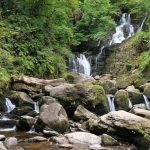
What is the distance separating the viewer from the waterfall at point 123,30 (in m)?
28.2


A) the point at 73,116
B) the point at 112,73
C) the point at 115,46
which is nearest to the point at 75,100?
the point at 73,116

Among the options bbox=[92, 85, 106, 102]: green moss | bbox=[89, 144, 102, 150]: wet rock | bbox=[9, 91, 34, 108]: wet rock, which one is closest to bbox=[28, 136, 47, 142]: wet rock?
bbox=[89, 144, 102, 150]: wet rock

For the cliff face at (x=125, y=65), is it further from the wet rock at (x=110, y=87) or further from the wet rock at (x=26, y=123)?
the wet rock at (x=26, y=123)

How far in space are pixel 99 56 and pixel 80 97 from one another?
11.9 meters

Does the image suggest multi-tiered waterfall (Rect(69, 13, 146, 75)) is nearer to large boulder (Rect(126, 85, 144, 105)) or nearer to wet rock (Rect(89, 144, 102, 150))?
large boulder (Rect(126, 85, 144, 105))

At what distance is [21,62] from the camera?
57.9 feet

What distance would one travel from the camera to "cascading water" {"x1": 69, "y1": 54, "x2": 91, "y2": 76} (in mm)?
24875

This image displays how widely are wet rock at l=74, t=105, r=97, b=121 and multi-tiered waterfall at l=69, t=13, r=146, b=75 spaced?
10645 mm

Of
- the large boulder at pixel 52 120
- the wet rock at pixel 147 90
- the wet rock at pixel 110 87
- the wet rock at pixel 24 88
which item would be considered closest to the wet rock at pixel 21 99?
the wet rock at pixel 24 88

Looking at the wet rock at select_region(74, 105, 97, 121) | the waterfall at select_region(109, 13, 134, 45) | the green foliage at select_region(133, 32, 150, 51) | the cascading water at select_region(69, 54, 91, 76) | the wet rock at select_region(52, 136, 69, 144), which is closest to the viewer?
the wet rock at select_region(52, 136, 69, 144)

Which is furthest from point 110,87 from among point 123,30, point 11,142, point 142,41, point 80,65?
point 11,142

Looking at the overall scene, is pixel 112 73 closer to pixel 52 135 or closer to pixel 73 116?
pixel 73 116

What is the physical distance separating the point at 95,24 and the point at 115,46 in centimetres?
324

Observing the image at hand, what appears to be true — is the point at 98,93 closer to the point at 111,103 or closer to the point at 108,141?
the point at 111,103
